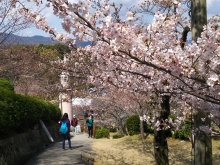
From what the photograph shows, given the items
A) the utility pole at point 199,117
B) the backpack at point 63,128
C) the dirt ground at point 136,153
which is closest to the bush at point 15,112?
the backpack at point 63,128

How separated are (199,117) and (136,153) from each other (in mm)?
7848

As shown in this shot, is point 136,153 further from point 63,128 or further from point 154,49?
point 154,49

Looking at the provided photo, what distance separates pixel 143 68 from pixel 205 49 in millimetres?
947

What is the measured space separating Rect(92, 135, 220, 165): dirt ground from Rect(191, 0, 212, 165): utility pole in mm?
5040

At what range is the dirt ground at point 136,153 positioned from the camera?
38.1 feet

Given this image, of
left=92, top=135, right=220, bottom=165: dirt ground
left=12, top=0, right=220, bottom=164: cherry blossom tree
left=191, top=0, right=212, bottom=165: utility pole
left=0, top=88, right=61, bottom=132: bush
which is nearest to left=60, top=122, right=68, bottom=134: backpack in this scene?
left=0, top=88, right=61, bottom=132: bush

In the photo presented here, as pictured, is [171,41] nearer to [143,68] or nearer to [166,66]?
[143,68]

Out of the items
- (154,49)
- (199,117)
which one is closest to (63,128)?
(199,117)

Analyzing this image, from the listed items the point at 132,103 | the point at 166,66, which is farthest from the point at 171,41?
the point at 132,103

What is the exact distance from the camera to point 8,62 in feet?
45.1

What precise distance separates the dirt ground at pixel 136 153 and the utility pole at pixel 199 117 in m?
5.04

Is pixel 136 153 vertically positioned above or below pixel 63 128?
below

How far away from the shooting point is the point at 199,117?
5160 mm

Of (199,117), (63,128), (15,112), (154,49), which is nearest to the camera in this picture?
(154,49)
